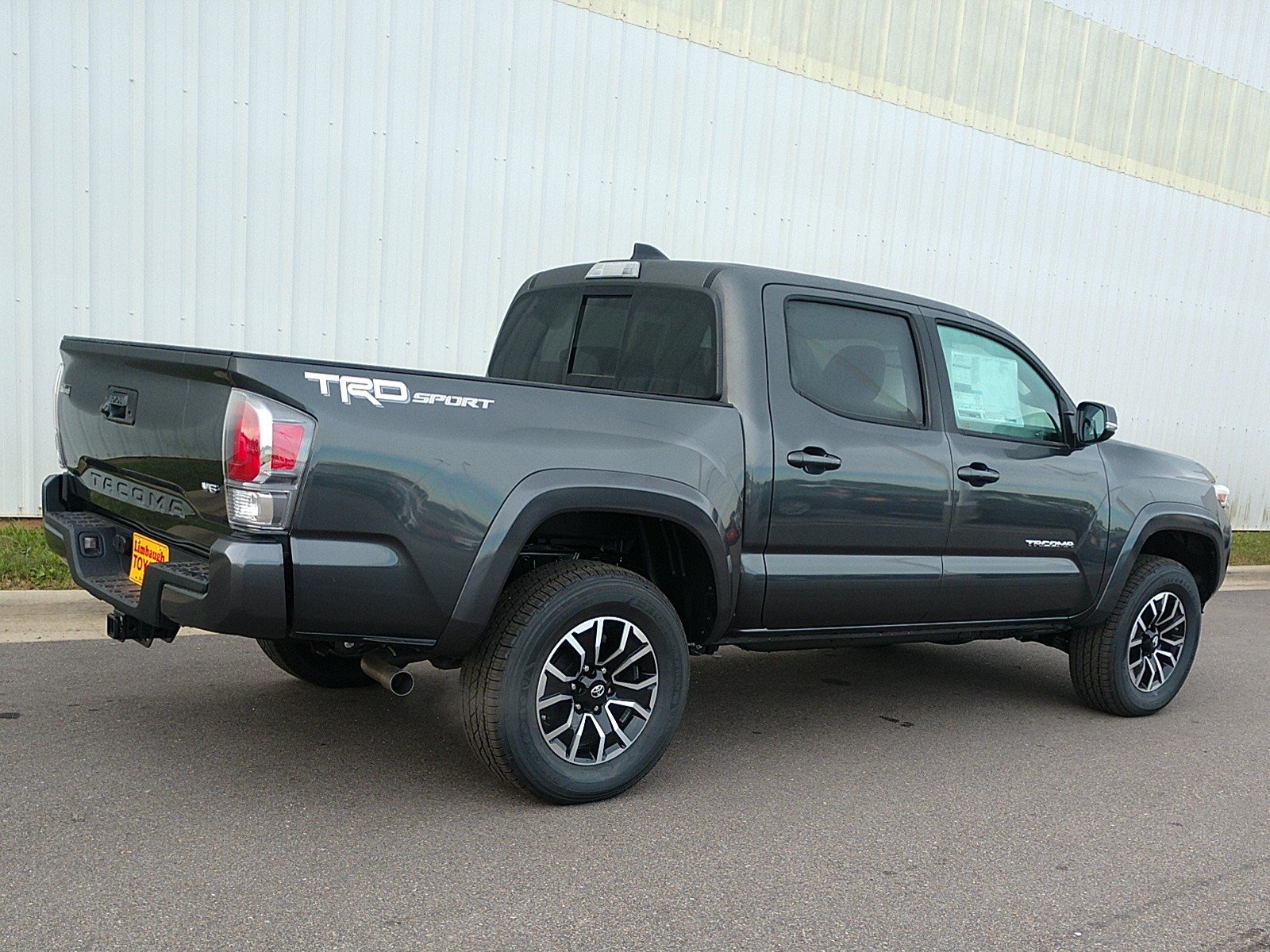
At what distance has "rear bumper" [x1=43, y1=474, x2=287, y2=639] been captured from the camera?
3.46 meters

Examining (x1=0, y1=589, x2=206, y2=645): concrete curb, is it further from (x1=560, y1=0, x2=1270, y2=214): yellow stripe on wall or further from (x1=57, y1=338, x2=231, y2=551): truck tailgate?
(x1=560, y1=0, x2=1270, y2=214): yellow stripe on wall

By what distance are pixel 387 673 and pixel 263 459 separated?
923mm

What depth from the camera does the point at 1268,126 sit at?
1558 centimetres

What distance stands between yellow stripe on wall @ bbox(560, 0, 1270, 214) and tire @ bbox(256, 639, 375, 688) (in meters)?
6.34

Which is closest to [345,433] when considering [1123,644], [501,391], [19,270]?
[501,391]

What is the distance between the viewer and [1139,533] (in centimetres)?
575

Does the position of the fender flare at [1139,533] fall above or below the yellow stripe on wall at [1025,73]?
below

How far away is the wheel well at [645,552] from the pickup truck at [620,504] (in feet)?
0.04

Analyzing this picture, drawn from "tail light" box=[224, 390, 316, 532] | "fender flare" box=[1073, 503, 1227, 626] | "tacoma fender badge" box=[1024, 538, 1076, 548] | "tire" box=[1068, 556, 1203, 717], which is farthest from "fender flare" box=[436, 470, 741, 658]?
"tire" box=[1068, 556, 1203, 717]

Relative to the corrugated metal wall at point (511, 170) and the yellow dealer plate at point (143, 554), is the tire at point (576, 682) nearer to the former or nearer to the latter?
the yellow dealer plate at point (143, 554)

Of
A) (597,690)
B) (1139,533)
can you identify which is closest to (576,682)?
(597,690)

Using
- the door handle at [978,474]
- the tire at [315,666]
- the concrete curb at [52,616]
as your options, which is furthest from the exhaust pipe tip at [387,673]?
the concrete curb at [52,616]

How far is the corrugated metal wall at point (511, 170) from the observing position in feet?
26.7

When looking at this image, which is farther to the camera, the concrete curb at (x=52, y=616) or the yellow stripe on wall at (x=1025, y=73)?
the yellow stripe on wall at (x=1025, y=73)
